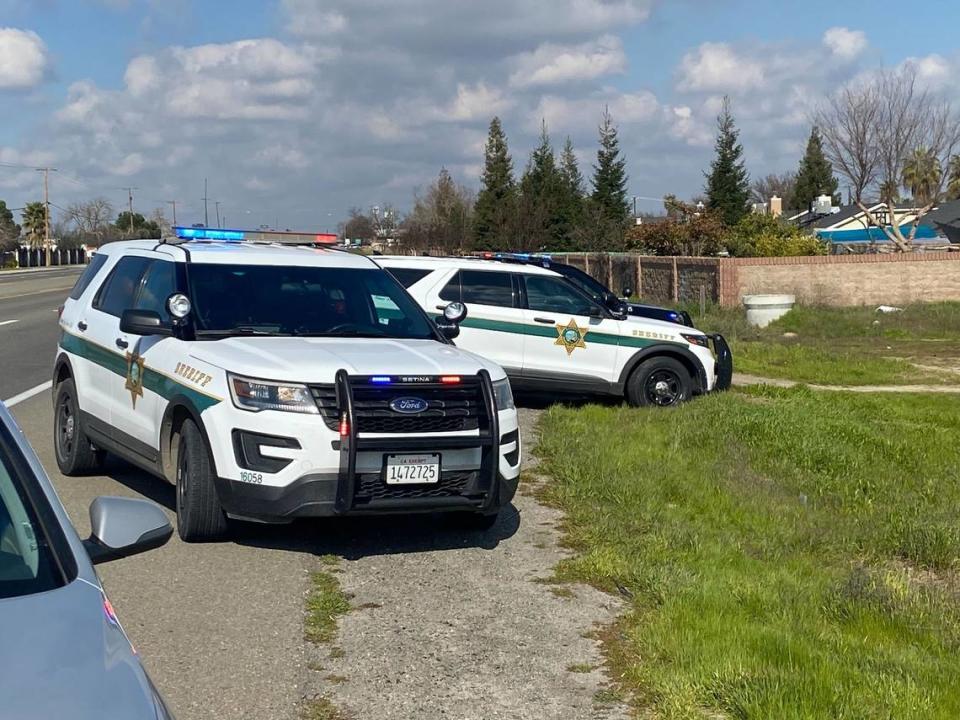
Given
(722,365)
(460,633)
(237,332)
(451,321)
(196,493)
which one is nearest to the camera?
(460,633)

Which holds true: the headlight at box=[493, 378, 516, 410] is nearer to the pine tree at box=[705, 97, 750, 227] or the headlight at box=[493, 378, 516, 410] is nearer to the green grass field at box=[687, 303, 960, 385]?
the green grass field at box=[687, 303, 960, 385]

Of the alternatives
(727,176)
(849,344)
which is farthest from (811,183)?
(849,344)

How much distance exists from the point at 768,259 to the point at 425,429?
22.4 meters

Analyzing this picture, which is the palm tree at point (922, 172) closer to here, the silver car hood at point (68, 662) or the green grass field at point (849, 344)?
the green grass field at point (849, 344)

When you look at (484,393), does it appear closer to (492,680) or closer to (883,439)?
(492,680)

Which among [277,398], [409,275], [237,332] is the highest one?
[409,275]

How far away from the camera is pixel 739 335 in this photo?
76.4 feet

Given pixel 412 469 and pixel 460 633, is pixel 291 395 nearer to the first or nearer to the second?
pixel 412 469

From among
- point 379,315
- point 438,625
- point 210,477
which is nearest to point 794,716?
point 438,625

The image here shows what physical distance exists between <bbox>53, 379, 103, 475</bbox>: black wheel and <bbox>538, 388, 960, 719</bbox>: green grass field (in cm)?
340

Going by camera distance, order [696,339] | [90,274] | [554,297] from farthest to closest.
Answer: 1. [696,339]
2. [554,297]
3. [90,274]

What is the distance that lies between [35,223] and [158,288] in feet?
358

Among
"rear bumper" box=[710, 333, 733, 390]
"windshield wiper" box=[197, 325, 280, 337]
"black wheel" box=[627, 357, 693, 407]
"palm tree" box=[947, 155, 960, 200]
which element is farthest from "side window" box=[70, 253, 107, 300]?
"palm tree" box=[947, 155, 960, 200]

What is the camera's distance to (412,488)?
22.0ft
